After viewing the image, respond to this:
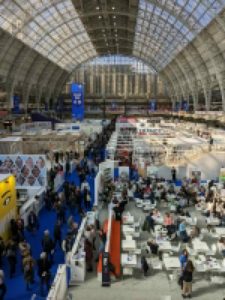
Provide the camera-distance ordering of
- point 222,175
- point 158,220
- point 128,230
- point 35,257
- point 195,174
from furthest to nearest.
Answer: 1. point 195,174
2. point 222,175
3. point 158,220
4. point 128,230
5. point 35,257

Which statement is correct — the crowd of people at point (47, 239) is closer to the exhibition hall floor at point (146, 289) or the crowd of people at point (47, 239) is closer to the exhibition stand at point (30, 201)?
the exhibition stand at point (30, 201)

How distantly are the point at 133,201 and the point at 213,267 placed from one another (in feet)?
29.4

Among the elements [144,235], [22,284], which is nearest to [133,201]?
[144,235]

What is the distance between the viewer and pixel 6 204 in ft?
46.9

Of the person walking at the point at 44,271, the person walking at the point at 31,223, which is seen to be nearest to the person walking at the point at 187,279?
the person walking at the point at 44,271

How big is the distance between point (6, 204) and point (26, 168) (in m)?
6.52

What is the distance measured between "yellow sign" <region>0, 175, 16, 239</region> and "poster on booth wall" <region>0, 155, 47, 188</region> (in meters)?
5.28

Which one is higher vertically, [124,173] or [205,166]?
[205,166]

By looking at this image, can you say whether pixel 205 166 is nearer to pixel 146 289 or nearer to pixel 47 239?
pixel 47 239

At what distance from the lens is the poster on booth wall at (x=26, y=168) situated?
20.5 meters

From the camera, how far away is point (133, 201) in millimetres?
20312

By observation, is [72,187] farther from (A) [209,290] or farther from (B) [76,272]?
(A) [209,290]

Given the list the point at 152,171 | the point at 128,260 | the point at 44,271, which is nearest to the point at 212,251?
the point at 128,260

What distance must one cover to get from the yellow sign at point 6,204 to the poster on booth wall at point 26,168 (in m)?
5.28
